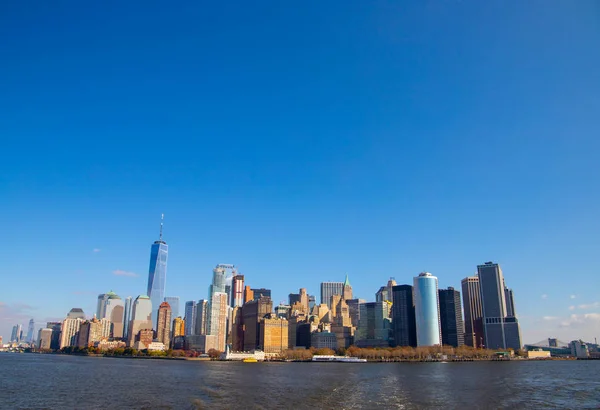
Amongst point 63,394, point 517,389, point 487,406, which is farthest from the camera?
point 517,389

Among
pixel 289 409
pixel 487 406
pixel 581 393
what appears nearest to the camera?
pixel 289 409

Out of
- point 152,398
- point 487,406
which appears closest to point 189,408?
point 152,398

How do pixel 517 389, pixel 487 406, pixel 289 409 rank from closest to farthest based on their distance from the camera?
1. pixel 289 409
2. pixel 487 406
3. pixel 517 389

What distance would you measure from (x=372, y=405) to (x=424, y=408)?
6.34 meters

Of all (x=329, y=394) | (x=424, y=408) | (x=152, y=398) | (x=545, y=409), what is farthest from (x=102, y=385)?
(x=545, y=409)

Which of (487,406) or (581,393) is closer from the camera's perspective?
(487,406)

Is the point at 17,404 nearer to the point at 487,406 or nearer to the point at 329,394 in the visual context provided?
the point at 329,394

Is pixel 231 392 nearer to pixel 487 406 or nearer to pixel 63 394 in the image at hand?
pixel 63 394

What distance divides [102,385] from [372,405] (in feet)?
155

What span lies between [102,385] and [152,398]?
22757 millimetres

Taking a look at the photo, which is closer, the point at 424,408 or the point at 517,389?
the point at 424,408

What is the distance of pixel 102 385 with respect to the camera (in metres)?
82.1

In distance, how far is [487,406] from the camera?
60906 mm

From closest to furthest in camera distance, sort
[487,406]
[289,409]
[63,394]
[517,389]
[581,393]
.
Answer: [289,409] → [487,406] → [63,394] → [581,393] → [517,389]
